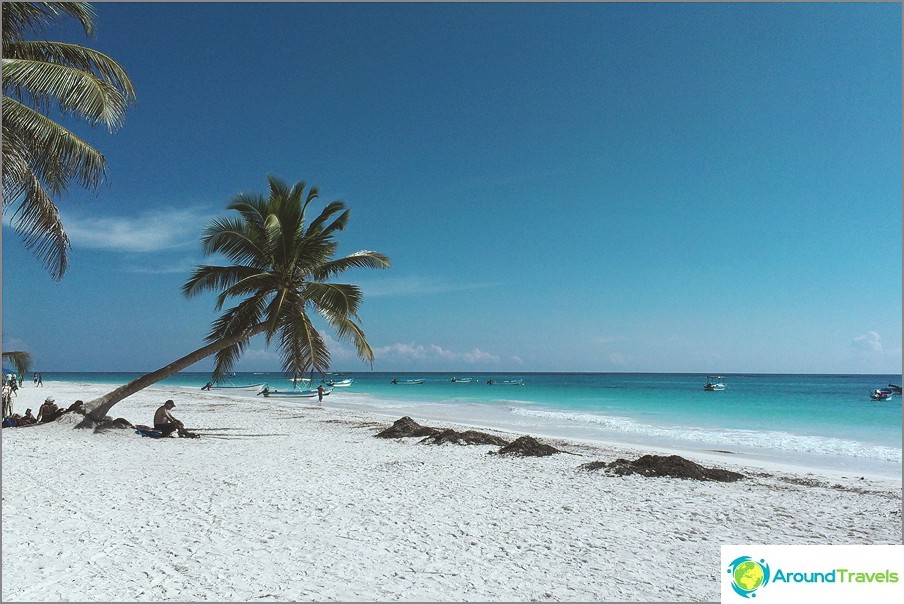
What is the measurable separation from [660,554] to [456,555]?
188cm

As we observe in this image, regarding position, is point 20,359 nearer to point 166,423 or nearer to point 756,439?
point 166,423

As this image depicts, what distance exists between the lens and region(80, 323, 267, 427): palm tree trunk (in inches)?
482

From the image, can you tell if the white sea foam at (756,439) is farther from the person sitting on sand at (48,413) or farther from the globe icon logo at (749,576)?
the person sitting on sand at (48,413)

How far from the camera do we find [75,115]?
7.37 metres

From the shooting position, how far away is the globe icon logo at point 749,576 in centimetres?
375

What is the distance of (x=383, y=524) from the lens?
18.2 feet

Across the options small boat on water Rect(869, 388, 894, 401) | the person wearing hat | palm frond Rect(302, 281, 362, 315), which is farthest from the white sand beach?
small boat on water Rect(869, 388, 894, 401)

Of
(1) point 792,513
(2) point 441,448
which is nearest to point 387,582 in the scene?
(1) point 792,513

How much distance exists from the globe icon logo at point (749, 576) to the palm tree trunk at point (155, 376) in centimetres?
1153

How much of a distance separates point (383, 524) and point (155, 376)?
9.50 m

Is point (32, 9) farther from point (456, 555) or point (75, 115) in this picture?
point (456, 555)

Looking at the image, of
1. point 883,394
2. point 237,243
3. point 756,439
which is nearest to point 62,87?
point 237,243

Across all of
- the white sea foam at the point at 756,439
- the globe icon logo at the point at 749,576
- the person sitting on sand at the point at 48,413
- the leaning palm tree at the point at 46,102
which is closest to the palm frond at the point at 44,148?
the leaning palm tree at the point at 46,102

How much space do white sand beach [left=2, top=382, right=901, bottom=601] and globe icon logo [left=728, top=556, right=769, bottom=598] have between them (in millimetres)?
339
